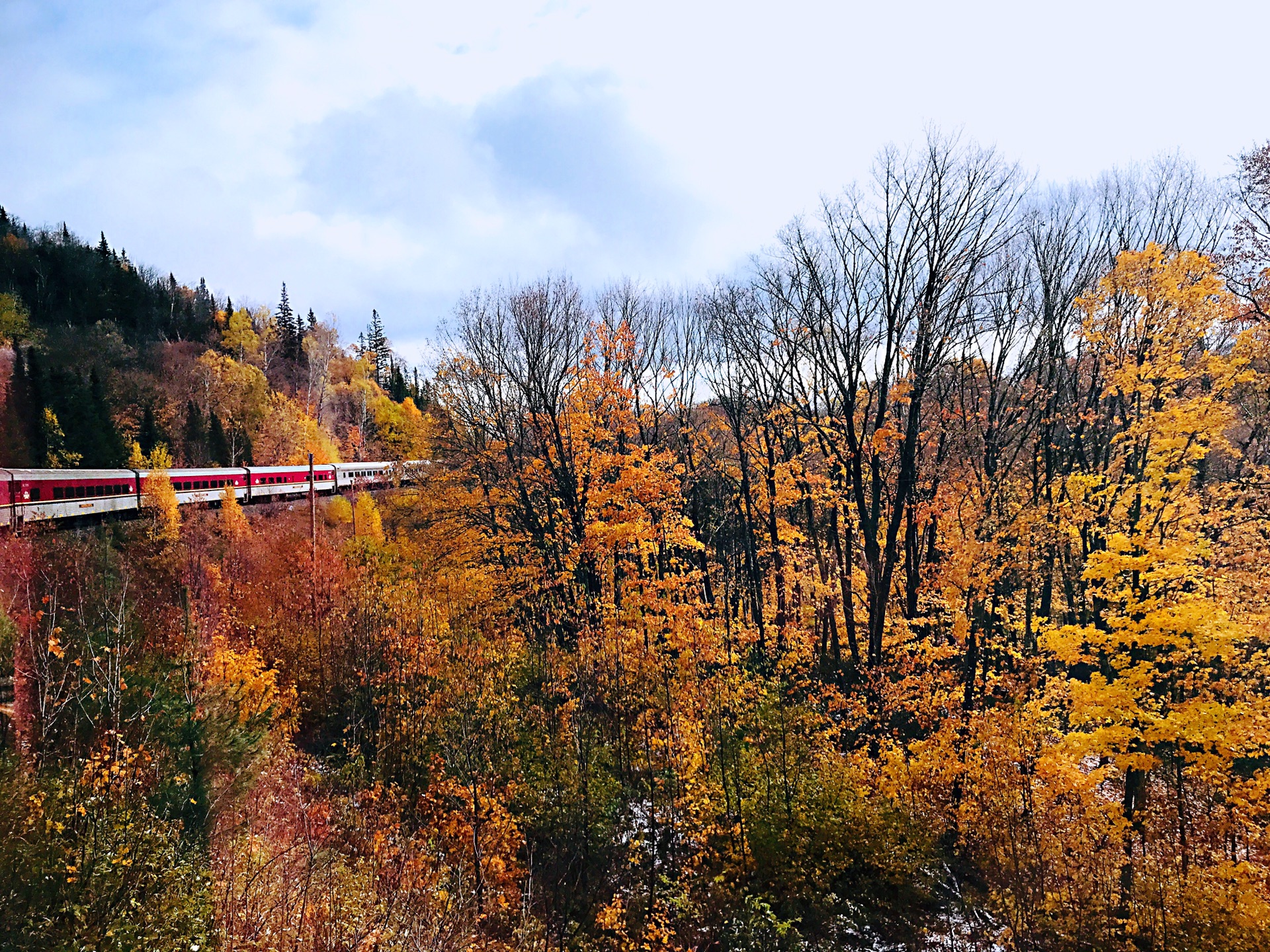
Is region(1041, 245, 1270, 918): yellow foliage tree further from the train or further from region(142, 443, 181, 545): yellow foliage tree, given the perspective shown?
region(142, 443, 181, 545): yellow foliage tree

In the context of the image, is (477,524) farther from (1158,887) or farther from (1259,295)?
(1259,295)

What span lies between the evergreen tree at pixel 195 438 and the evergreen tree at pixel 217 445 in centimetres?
24

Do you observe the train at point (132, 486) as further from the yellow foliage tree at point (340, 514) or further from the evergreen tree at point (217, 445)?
the evergreen tree at point (217, 445)

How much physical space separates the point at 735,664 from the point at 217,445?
37.0 m

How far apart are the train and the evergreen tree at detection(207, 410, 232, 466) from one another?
9333 mm

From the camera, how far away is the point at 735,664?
14.6m

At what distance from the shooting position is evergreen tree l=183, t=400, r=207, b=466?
116 ft

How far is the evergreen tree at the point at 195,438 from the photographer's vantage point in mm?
35250

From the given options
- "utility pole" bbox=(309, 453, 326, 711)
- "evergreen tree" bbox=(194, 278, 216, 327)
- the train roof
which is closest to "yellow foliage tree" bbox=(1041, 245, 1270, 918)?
"utility pole" bbox=(309, 453, 326, 711)

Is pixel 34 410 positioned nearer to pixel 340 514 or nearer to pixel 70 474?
pixel 340 514

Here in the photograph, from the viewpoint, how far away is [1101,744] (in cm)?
912

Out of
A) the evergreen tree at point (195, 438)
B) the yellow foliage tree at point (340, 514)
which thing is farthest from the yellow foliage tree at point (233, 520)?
the evergreen tree at point (195, 438)

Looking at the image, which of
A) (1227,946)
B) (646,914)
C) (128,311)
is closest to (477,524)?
(646,914)

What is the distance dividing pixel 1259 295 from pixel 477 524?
65.2ft
